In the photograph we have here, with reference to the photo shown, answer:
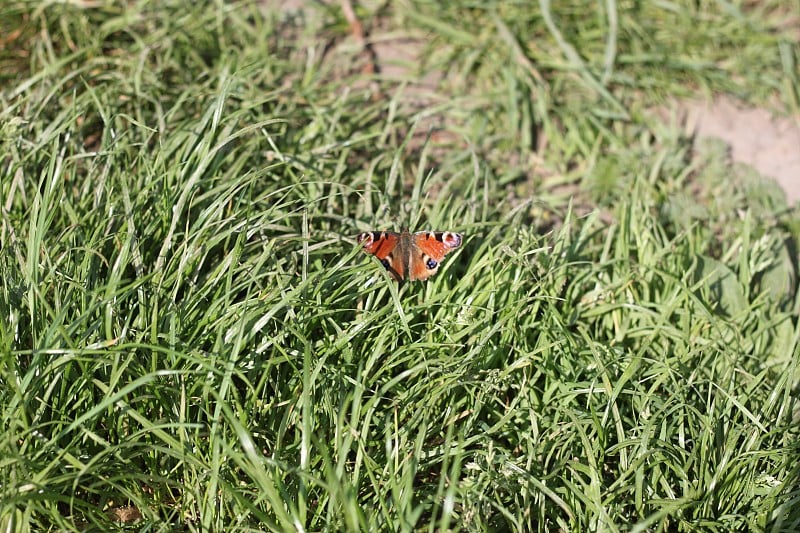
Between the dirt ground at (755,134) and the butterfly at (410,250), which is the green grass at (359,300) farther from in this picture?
the dirt ground at (755,134)

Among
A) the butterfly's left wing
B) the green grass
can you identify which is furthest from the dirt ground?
the butterfly's left wing

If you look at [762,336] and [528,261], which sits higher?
[528,261]

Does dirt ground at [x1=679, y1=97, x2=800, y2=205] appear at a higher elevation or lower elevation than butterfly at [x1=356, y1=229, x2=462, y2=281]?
lower

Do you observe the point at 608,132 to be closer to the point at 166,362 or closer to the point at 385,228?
the point at 385,228

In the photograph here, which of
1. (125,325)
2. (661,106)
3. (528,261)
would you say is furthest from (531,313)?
(661,106)

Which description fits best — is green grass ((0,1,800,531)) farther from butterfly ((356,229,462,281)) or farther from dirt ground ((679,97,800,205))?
dirt ground ((679,97,800,205))

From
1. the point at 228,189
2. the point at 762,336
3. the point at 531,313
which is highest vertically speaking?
the point at 228,189

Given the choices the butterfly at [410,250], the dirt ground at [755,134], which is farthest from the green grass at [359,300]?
the dirt ground at [755,134]
